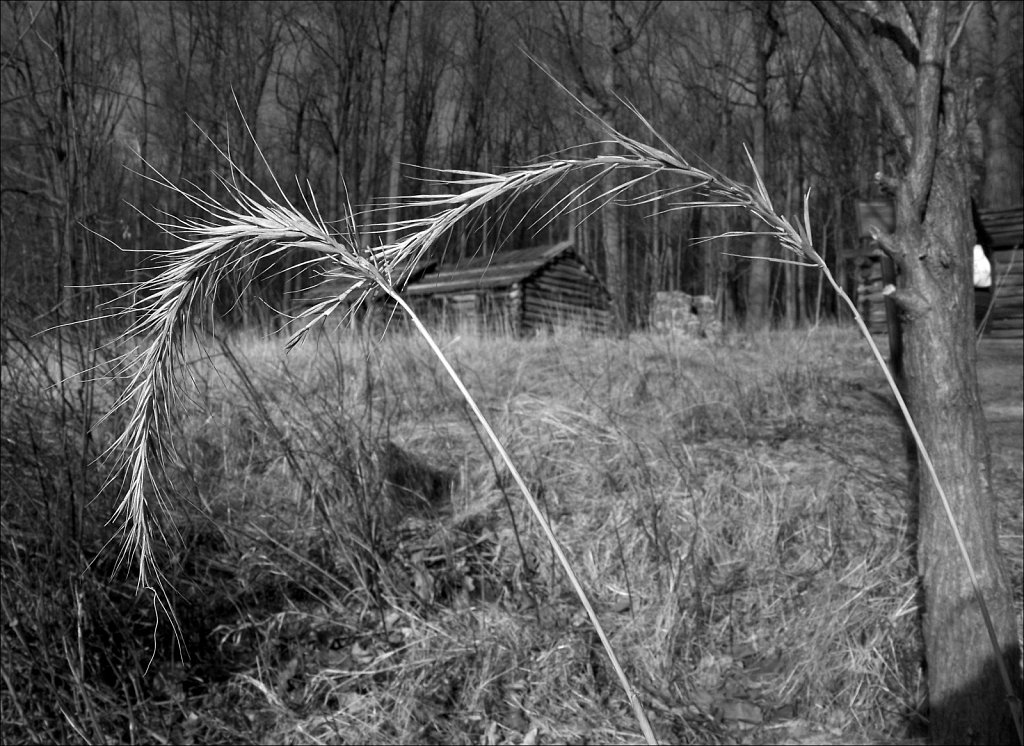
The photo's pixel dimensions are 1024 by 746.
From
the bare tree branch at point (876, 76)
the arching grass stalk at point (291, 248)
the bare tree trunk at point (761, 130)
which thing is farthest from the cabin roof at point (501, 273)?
the arching grass stalk at point (291, 248)

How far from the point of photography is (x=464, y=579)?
4992mm

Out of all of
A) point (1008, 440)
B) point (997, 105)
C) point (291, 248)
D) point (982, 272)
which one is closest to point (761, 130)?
point (997, 105)

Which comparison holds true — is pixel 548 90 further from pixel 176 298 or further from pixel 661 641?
pixel 176 298

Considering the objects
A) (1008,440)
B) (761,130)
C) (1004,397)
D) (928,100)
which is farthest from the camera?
(761,130)

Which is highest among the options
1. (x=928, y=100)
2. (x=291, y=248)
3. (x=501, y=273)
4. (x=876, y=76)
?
(x=876, y=76)

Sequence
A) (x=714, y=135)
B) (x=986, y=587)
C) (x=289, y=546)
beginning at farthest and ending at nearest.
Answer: (x=714, y=135) < (x=289, y=546) < (x=986, y=587)

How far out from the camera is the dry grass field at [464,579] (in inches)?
155

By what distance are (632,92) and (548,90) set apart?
2.15 m

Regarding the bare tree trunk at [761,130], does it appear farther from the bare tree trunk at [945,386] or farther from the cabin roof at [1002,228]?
the bare tree trunk at [945,386]

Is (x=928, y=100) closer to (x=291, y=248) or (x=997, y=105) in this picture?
(x=291, y=248)

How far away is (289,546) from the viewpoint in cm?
481

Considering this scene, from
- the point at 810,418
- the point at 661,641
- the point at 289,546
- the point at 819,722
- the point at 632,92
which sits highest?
the point at 632,92

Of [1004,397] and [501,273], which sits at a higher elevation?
[501,273]

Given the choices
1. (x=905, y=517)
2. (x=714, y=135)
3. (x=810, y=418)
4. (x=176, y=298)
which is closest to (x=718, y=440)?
(x=810, y=418)
